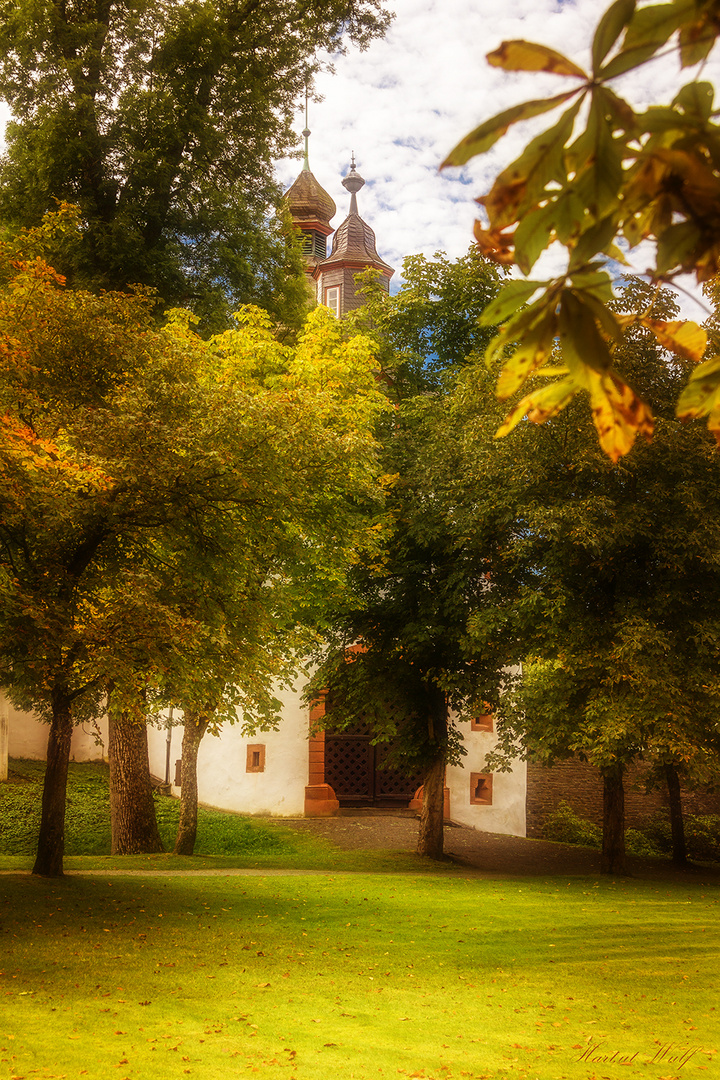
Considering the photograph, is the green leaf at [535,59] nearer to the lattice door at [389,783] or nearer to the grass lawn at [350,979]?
the grass lawn at [350,979]

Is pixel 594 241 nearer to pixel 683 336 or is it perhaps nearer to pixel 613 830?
pixel 683 336

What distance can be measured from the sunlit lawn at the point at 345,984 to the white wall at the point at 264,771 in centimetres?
998

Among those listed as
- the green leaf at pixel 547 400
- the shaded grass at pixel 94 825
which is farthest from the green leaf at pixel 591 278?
the shaded grass at pixel 94 825

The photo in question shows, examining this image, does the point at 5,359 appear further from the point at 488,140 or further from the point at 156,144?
the point at 488,140

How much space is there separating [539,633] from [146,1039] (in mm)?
9600

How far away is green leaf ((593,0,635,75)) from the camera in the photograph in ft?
3.19

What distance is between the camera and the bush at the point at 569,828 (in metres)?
22.6

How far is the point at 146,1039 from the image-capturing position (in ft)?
18.2

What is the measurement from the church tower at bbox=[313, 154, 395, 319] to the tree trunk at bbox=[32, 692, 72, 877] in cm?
3144

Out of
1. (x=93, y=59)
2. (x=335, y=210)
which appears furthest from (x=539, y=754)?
(x=335, y=210)

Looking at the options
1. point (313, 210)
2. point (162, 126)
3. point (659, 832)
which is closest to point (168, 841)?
point (659, 832)

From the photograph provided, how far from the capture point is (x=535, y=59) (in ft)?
3.36

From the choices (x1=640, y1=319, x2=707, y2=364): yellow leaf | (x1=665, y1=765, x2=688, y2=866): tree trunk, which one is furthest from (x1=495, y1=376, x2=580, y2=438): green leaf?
(x1=665, y1=765, x2=688, y2=866): tree trunk

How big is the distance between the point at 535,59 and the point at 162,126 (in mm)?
16021
